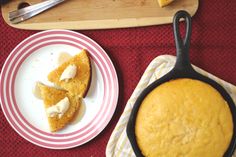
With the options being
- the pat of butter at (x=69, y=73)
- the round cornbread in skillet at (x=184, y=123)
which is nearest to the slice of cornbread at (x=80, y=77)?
the pat of butter at (x=69, y=73)

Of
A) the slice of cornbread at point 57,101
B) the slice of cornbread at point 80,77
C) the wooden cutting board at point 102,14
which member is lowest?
the slice of cornbread at point 57,101

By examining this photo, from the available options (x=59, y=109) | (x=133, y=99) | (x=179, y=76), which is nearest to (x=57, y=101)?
(x=59, y=109)

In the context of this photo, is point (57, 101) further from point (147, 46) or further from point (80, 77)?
point (147, 46)

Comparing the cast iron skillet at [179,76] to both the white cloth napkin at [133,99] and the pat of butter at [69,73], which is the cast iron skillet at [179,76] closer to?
the white cloth napkin at [133,99]

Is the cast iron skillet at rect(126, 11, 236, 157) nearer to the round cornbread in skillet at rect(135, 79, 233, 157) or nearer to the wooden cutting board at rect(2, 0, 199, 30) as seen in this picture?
the round cornbread in skillet at rect(135, 79, 233, 157)

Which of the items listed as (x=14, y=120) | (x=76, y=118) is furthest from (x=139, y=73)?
(x=14, y=120)

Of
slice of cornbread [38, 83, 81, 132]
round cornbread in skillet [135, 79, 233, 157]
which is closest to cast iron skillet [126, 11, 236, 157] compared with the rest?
round cornbread in skillet [135, 79, 233, 157]

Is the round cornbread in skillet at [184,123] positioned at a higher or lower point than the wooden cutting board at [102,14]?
lower
